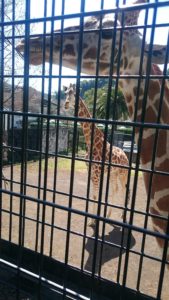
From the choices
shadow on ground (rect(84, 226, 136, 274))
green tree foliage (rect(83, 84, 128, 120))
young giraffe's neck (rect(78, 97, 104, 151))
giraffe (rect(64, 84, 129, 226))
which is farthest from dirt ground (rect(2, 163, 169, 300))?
young giraffe's neck (rect(78, 97, 104, 151))

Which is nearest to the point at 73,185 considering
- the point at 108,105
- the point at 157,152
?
the point at 157,152

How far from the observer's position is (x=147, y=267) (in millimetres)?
3129

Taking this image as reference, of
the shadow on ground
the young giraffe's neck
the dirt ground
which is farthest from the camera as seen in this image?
the young giraffe's neck

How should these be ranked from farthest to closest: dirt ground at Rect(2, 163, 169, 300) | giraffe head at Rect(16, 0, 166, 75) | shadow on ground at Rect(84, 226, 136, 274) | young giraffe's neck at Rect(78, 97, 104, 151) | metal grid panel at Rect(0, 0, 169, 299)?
young giraffe's neck at Rect(78, 97, 104, 151) → shadow on ground at Rect(84, 226, 136, 274) → dirt ground at Rect(2, 163, 169, 300) → giraffe head at Rect(16, 0, 166, 75) → metal grid panel at Rect(0, 0, 169, 299)

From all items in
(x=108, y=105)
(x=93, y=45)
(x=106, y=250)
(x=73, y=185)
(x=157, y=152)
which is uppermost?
(x=93, y=45)

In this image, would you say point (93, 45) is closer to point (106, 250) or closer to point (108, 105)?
point (108, 105)

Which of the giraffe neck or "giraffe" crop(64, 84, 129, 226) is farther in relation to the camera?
"giraffe" crop(64, 84, 129, 226)

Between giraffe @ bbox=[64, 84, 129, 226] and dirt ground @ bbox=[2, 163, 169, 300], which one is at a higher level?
giraffe @ bbox=[64, 84, 129, 226]

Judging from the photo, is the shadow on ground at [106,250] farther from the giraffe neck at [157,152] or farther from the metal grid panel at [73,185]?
the giraffe neck at [157,152]

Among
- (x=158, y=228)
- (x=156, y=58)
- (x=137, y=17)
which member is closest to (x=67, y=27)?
(x=137, y=17)

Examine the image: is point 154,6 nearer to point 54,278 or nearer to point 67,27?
point 67,27

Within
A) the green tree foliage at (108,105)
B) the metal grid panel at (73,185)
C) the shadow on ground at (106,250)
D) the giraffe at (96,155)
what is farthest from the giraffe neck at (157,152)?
the giraffe at (96,155)

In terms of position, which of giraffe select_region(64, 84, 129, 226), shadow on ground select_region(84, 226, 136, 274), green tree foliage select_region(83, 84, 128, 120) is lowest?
shadow on ground select_region(84, 226, 136, 274)

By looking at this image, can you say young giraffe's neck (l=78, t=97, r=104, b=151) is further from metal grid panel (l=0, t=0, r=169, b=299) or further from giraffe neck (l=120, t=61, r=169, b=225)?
giraffe neck (l=120, t=61, r=169, b=225)
